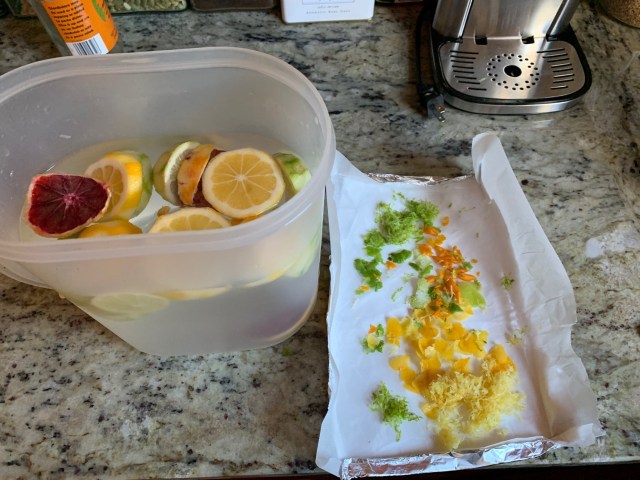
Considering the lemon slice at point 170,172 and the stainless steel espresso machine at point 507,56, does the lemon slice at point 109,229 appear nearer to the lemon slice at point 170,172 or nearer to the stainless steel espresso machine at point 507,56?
the lemon slice at point 170,172

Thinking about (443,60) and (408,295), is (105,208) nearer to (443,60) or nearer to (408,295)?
(408,295)

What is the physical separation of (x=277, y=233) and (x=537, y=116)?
19.9 inches

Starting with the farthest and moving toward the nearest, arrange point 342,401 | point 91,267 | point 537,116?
1. point 537,116
2. point 342,401
3. point 91,267

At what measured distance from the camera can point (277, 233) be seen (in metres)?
0.40

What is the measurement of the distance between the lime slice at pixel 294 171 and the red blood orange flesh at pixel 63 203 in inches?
7.2

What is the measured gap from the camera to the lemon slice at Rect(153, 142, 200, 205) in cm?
54

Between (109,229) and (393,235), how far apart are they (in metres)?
0.32

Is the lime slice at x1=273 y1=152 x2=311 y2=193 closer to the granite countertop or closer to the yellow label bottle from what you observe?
the granite countertop

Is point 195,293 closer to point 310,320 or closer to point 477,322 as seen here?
point 310,320

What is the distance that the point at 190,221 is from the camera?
1.58 ft

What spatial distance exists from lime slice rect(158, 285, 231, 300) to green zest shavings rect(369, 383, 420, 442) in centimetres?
19

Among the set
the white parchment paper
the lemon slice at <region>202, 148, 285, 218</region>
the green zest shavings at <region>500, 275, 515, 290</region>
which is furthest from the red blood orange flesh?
the green zest shavings at <region>500, 275, 515, 290</region>

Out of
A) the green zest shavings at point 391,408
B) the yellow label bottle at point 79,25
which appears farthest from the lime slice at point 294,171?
the yellow label bottle at point 79,25

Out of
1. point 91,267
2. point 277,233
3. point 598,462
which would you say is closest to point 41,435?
point 91,267
